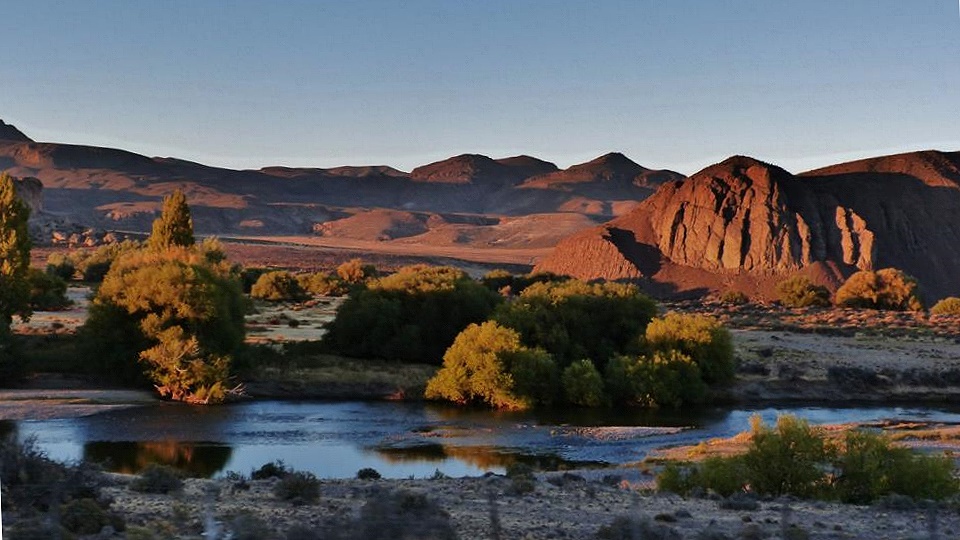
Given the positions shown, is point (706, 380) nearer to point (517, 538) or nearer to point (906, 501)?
point (906, 501)

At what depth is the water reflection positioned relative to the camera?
77.9ft

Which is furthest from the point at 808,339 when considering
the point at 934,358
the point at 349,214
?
the point at 349,214

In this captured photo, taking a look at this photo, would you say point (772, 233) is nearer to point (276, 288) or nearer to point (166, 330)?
point (276, 288)

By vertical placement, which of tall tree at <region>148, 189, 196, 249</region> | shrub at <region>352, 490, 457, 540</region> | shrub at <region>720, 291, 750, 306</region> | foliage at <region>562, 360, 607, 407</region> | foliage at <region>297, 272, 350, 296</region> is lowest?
foliage at <region>562, 360, 607, 407</region>

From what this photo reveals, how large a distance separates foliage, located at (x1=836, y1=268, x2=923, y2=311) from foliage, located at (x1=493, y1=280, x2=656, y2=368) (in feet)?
109

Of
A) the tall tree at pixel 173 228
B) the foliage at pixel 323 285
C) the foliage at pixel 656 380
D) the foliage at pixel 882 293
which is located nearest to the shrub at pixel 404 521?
the foliage at pixel 656 380

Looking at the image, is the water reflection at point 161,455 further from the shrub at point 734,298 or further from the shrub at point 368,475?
the shrub at point 734,298

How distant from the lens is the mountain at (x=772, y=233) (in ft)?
293

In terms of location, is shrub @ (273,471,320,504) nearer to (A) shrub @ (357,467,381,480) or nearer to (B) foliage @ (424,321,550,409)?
(A) shrub @ (357,467,381,480)

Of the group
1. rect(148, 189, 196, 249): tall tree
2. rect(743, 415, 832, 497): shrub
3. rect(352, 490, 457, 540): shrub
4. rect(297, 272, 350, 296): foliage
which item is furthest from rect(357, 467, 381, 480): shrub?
rect(297, 272, 350, 296): foliage

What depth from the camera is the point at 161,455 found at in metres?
25.4

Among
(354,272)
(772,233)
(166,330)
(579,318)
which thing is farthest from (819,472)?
(772,233)

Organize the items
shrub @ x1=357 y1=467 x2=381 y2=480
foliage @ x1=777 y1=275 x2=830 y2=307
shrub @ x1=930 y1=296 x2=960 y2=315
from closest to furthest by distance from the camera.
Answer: shrub @ x1=357 y1=467 x2=381 y2=480, shrub @ x1=930 y1=296 x2=960 y2=315, foliage @ x1=777 y1=275 x2=830 y2=307

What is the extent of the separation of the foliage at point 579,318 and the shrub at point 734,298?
113 ft
